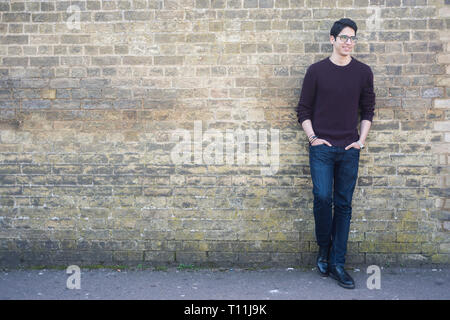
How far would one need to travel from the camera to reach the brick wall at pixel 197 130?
4.30 meters

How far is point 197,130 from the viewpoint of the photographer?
4.39 metres

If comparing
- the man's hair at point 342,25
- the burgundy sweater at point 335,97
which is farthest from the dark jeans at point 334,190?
the man's hair at point 342,25

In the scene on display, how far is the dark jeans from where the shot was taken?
155 inches

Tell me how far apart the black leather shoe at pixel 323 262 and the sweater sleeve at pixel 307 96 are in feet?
4.48

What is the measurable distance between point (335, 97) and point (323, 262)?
1.70 meters

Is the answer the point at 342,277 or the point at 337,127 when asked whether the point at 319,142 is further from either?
the point at 342,277

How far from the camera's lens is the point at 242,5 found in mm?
4305

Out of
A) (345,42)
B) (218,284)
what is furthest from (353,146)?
(218,284)

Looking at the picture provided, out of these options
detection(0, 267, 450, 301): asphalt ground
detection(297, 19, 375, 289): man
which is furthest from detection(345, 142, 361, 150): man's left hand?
detection(0, 267, 450, 301): asphalt ground

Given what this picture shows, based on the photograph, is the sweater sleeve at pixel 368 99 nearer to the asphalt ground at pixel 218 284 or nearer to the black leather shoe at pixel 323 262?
the black leather shoe at pixel 323 262

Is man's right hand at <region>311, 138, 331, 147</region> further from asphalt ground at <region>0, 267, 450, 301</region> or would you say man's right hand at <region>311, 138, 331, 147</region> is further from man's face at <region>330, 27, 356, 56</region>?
asphalt ground at <region>0, 267, 450, 301</region>

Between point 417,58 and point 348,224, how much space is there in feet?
6.32

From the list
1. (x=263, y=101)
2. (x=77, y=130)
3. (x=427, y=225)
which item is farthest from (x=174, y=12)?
(x=427, y=225)

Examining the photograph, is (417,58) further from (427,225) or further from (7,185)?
(7,185)
